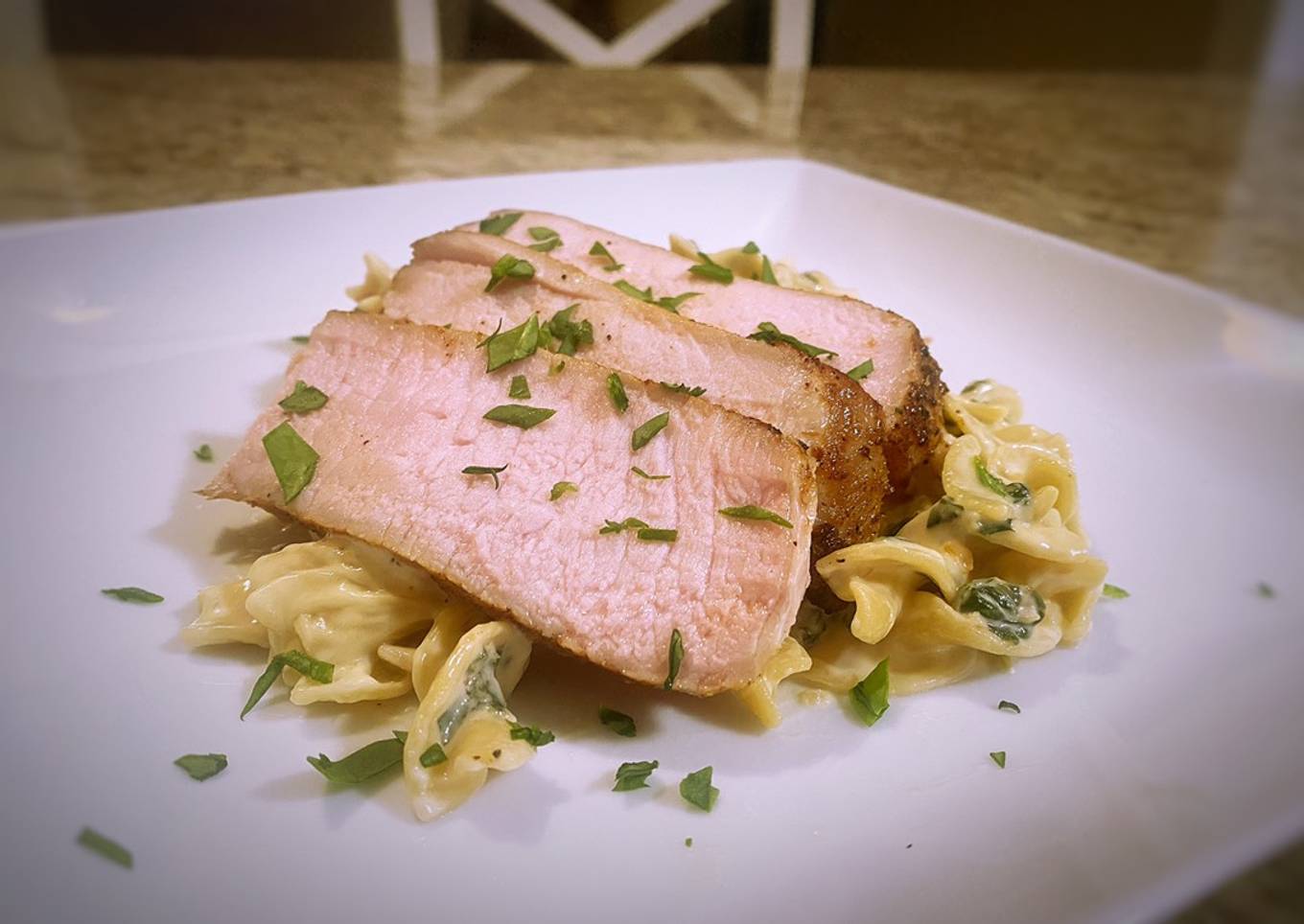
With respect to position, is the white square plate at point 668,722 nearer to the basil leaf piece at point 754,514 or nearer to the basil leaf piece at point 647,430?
the basil leaf piece at point 754,514

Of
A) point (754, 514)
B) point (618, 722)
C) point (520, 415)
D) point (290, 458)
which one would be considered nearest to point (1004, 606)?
point (754, 514)

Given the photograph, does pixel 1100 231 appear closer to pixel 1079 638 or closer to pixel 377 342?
pixel 1079 638

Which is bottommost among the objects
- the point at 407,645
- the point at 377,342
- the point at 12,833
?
the point at 407,645

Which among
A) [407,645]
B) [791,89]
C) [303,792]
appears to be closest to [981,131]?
[791,89]

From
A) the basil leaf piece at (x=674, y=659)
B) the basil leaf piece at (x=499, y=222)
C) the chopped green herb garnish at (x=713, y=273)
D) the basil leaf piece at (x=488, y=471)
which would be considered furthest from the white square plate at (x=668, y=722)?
the chopped green herb garnish at (x=713, y=273)

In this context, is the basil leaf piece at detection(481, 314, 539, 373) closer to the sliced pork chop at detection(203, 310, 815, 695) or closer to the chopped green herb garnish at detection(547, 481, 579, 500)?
the sliced pork chop at detection(203, 310, 815, 695)

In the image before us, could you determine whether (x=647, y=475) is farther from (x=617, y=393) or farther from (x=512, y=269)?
(x=512, y=269)
